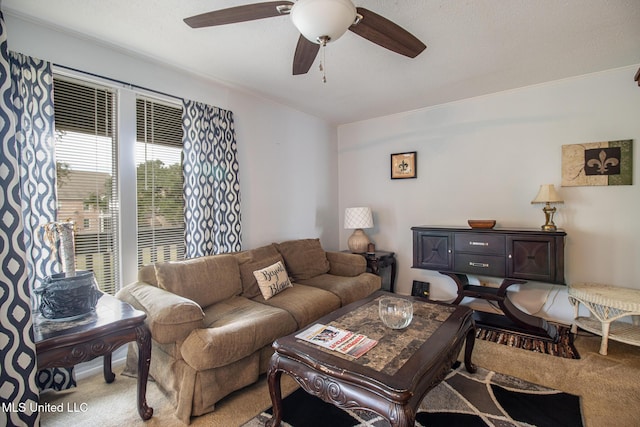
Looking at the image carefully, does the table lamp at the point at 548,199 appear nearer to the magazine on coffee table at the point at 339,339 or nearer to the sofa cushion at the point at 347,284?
the sofa cushion at the point at 347,284

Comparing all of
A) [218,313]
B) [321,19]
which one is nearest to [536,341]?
[218,313]

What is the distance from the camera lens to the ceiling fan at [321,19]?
1299mm

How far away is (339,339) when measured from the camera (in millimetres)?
1639

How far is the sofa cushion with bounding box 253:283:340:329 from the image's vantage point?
2.36 meters

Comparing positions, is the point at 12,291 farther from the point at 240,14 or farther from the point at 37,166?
the point at 240,14

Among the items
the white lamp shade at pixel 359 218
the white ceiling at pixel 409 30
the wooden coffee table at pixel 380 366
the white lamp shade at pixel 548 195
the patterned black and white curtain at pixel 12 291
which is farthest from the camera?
the white lamp shade at pixel 359 218

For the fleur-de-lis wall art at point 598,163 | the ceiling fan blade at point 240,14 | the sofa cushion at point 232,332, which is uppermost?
the ceiling fan blade at point 240,14

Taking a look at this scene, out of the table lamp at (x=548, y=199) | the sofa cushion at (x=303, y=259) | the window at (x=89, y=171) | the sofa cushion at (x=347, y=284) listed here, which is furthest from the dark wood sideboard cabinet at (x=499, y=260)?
the window at (x=89, y=171)

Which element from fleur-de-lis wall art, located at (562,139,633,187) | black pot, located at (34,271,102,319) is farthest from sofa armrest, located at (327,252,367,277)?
black pot, located at (34,271,102,319)

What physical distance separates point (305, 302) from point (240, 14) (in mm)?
2014

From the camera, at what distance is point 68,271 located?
68.2 inches

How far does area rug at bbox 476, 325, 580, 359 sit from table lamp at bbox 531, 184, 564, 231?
3.30ft

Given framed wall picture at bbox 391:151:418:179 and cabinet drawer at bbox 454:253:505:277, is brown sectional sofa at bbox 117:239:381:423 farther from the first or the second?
framed wall picture at bbox 391:151:418:179

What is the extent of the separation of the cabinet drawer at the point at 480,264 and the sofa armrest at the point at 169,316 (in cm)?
261
